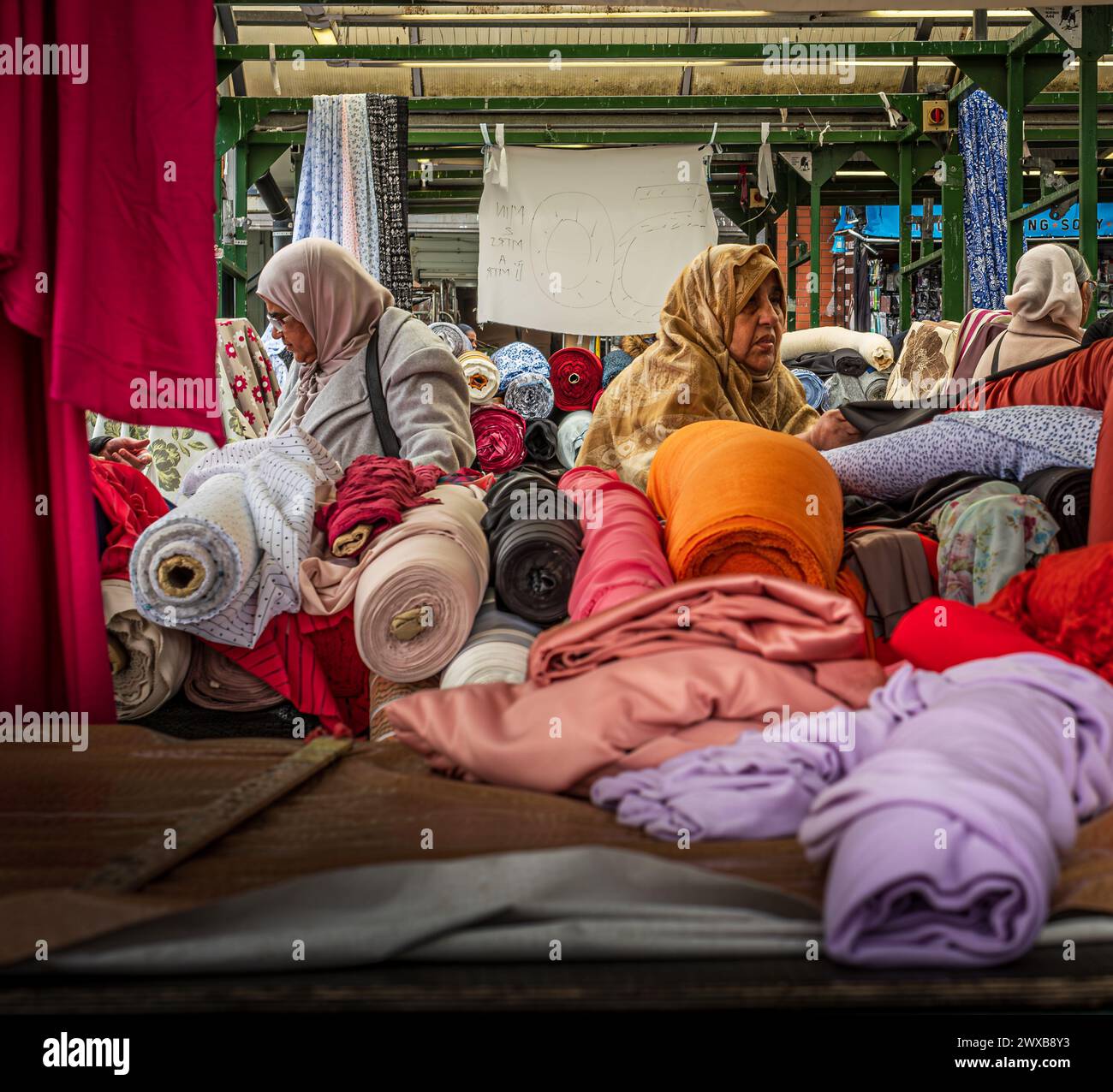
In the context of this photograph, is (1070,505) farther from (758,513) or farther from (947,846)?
(947,846)

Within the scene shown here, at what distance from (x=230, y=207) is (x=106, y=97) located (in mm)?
4359

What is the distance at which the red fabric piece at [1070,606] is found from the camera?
161 centimetres

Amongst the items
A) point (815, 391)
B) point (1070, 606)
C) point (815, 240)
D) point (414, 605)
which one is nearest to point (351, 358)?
point (414, 605)

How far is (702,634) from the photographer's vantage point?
1.58 metres

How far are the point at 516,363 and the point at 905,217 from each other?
2665 millimetres

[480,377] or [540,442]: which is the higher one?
[480,377]

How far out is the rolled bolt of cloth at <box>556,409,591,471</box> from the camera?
5.12m

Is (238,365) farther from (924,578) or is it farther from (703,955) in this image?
(703,955)

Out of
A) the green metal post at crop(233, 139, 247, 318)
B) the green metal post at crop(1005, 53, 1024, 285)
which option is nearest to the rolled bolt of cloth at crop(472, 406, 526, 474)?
the green metal post at crop(233, 139, 247, 318)

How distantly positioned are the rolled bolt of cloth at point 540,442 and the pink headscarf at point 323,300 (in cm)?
191

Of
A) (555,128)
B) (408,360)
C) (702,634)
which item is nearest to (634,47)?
(555,128)

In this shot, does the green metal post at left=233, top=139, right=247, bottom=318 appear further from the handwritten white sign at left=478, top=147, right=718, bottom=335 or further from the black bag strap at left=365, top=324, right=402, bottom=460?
the black bag strap at left=365, top=324, right=402, bottom=460

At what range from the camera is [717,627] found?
1576 mm

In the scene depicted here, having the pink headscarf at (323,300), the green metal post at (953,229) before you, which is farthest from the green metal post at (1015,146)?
the pink headscarf at (323,300)
